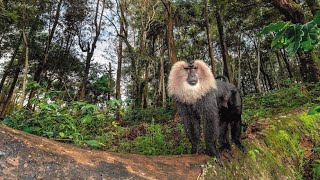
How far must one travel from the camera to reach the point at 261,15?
19.5 metres

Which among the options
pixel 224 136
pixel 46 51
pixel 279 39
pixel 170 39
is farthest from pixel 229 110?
pixel 46 51

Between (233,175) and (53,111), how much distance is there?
2.47 metres

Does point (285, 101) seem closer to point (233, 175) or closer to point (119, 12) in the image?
point (233, 175)

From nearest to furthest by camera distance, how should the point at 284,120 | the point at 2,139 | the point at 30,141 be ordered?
the point at 2,139
the point at 30,141
the point at 284,120

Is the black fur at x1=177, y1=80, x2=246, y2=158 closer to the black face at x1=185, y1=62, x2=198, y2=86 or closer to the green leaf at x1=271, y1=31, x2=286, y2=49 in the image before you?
the black face at x1=185, y1=62, x2=198, y2=86

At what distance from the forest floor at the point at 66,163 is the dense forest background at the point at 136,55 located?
1360 mm

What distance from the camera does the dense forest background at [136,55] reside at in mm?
5539

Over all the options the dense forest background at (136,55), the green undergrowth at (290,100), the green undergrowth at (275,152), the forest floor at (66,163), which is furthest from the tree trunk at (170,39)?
the forest floor at (66,163)

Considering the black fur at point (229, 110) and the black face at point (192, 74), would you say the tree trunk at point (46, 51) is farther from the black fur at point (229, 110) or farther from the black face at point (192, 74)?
the black face at point (192, 74)

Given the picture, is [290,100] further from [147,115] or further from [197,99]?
[147,115]

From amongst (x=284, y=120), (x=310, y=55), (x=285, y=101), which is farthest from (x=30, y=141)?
(x=310, y=55)

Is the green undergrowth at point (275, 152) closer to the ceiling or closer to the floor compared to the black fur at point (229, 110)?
closer to the floor

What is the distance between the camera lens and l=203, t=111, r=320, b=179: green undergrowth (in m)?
3.65

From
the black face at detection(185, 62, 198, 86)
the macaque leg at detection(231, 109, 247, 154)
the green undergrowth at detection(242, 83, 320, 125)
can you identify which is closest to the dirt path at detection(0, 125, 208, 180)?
the black face at detection(185, 62, 198, 86)
